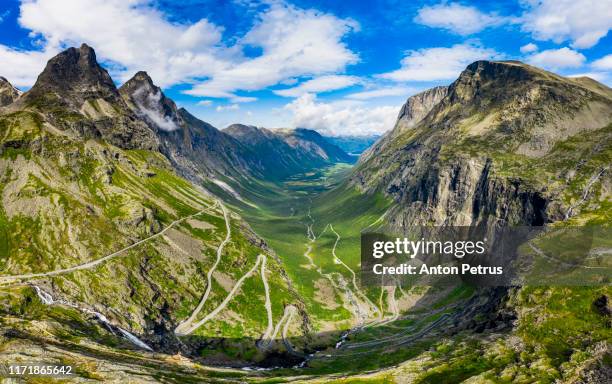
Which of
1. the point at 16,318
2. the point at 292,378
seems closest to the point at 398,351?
the point at 292,378

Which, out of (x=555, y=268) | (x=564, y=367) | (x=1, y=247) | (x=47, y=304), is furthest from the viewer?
(x=1, y=247)

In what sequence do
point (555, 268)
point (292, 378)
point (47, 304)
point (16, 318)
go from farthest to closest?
point (555, 268)
point (47, 304)
point (292, 378)
point (16, 318)

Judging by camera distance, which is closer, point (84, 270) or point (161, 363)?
point (161, 363)

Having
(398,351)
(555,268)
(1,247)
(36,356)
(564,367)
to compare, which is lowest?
(398,351)

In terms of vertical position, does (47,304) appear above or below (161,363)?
above

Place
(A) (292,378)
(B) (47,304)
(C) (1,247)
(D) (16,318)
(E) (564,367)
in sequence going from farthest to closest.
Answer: (C) (1,247) < (B) (47,304) < (A) (292,378) < (D) (16,318) < (E) (564,367)

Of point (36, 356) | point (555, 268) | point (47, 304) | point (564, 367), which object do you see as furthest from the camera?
point (555, 268)

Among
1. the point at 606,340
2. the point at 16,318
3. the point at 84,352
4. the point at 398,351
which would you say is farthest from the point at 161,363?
the point at 606,340

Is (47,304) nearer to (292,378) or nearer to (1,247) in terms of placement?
(1,247)

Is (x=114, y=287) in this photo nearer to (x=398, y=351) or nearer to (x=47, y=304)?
(x=47, y=304)
